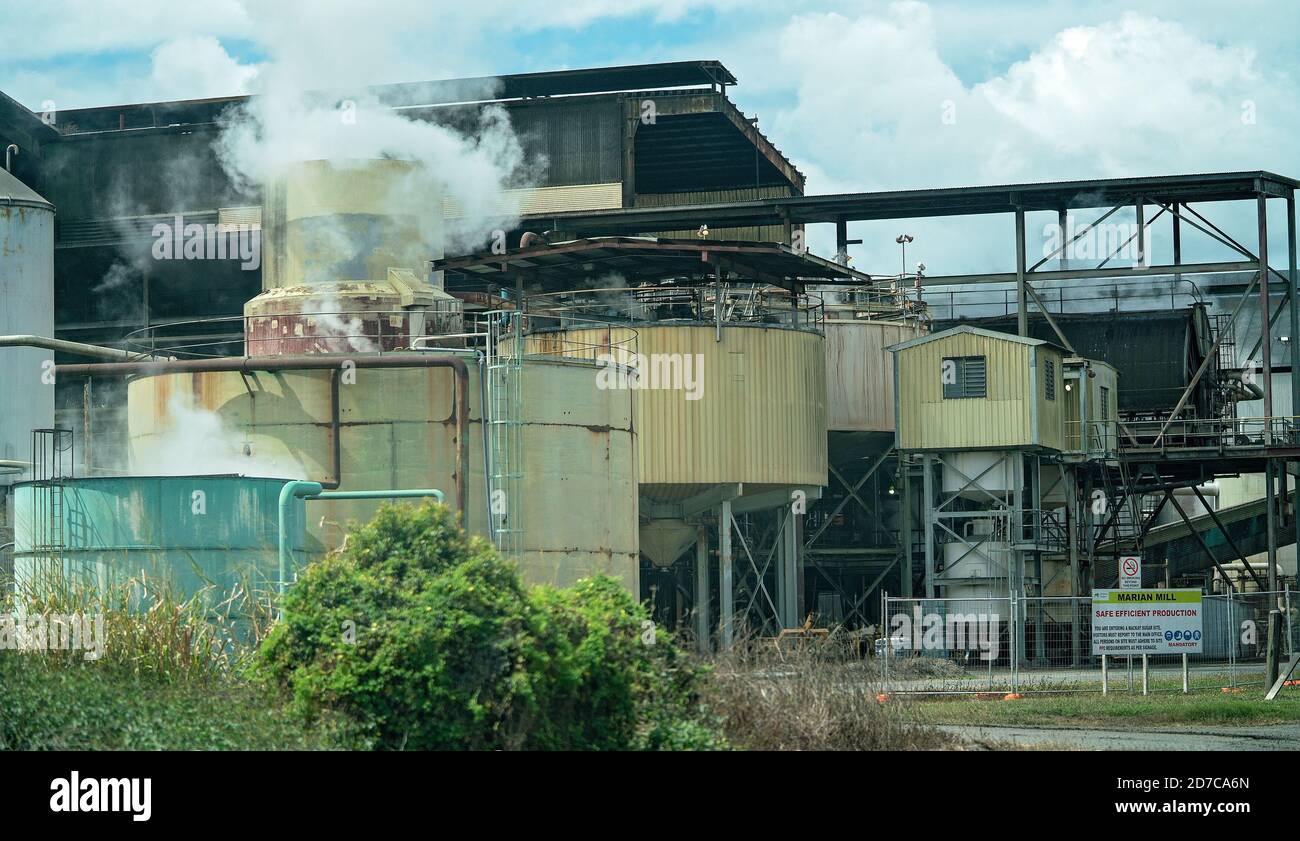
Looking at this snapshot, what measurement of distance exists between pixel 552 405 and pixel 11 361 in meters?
18.2

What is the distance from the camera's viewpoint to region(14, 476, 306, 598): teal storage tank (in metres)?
22.7

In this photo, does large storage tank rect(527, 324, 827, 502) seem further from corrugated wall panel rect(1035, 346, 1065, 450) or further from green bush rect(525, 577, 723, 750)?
Result: green bush rect(525, 577, 723, 750)

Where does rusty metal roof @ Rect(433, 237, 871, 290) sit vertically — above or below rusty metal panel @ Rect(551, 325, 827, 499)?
above

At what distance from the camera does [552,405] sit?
2711 cm

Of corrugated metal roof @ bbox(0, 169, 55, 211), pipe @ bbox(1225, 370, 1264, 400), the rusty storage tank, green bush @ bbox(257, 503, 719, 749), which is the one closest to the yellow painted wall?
pipe @ bbox(1225, 370, 1264, 400)

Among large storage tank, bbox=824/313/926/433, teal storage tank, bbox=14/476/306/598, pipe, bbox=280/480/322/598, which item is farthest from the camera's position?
large storage tank, bbox=824/313/926/433

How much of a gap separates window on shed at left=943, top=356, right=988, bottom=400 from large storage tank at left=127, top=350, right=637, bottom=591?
14287 mm

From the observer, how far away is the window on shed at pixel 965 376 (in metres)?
40.0

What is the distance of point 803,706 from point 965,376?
24.0 meters

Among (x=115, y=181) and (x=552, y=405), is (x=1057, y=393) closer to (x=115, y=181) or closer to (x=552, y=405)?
(x=552, y=405)

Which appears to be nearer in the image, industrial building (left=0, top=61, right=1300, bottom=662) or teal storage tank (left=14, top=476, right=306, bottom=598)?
teal storage tank (left=14, top=476, right=306, bottom=598)

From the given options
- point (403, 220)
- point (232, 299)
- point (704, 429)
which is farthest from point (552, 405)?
point (232, 299)

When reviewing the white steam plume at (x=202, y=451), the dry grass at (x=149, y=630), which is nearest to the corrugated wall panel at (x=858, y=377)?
the white steam plume at (x=202, y=451)
